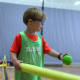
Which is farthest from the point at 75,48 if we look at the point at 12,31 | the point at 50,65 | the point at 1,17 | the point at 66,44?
the point at 1,17

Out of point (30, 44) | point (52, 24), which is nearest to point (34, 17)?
point (30, 44)

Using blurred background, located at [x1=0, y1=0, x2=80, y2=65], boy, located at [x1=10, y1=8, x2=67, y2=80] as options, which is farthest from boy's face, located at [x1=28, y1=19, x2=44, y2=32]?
blurred background, located at [x1=0, y1=0, x2=80, y2=65]

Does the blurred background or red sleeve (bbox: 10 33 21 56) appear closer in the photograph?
red sleeve (bbox: 10 33 21 56)

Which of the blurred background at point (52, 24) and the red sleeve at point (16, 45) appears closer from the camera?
the red sleeve at point (16, 45)

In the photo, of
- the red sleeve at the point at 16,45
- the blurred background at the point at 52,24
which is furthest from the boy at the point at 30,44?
the blurred background at the point at 52,24

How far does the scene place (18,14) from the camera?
4562mm

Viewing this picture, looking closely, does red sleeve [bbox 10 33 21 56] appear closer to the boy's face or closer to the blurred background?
the boy's face

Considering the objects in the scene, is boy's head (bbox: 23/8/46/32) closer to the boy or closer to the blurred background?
the boy

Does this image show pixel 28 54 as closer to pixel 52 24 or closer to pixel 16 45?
pixel 16 45

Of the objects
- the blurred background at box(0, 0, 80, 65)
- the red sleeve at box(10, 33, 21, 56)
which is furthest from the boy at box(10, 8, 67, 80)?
the blurred background at box(0, 0, 80, 65)

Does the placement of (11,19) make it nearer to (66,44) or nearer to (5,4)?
(5,4)

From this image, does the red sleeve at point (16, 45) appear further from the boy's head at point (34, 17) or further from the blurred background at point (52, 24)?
the blurred background at point (52, 24)

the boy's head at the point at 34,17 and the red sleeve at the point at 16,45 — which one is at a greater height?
the boy's head at the point at 34,17

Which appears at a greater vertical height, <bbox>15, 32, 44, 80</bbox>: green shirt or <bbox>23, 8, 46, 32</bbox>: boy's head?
<bbox>23, 8, 46, 32</bbox>: boy's head
